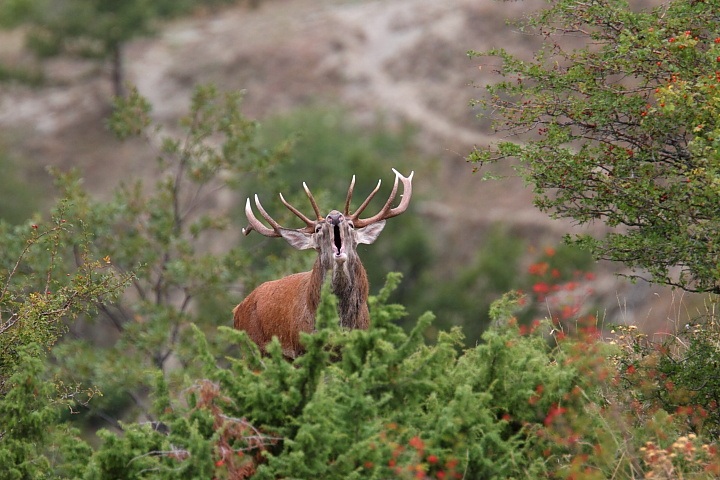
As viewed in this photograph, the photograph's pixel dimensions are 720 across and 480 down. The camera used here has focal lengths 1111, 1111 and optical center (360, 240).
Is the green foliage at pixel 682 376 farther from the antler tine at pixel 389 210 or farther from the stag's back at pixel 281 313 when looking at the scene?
the stag's back at pixel 281 313

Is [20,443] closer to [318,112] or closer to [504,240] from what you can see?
[504,240]

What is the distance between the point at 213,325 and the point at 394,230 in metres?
25.0

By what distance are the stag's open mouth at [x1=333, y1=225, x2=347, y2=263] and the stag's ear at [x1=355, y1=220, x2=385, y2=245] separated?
1.53ft

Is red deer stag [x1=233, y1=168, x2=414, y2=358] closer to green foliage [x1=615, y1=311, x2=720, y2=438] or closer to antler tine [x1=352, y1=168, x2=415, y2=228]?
antler tine [x1=352, y1=168, x2=415, y2=228]

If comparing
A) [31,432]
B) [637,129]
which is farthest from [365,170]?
[31,432]

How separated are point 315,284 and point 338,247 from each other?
53cm

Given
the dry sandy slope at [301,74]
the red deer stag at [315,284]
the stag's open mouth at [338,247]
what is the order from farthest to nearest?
the dry sandy slope at [301,74]
the red deer stag at [315,284]
the stag's open mouth at [338,247]

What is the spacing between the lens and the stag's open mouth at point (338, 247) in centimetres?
1165

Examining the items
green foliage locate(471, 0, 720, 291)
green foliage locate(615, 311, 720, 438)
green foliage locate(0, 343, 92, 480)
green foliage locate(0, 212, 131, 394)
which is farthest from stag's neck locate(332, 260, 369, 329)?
green foliage locate(0, 343, 92, 480)

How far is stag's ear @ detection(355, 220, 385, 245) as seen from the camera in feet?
40.2

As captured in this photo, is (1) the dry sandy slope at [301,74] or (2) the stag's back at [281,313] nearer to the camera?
(2) the stag's back at [281,313]

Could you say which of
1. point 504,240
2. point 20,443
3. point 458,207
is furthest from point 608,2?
point 458,207

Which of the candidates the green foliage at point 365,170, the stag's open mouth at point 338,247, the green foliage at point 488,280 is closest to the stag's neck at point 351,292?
the stag's open mouth at point 338,247

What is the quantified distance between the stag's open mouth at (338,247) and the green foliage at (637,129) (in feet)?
5.55
